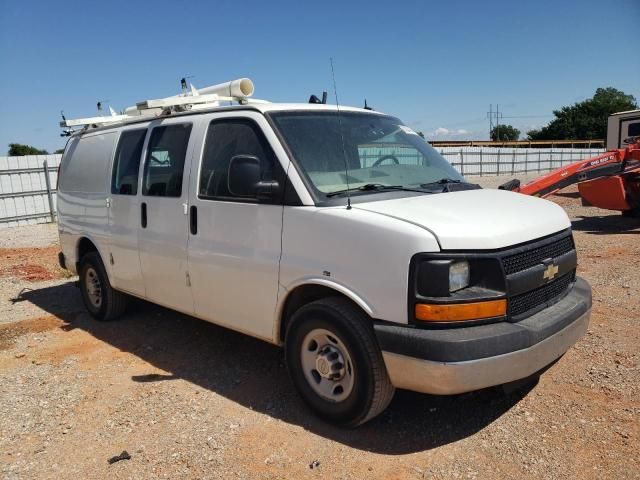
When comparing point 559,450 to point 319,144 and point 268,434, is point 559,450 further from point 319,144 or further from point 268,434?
point 319,144

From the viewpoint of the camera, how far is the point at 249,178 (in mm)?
3543

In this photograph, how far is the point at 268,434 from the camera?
3480 millimetres

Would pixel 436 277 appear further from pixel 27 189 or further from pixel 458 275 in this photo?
pixel 27 189

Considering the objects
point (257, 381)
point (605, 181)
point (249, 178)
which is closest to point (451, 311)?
point (249, 178)

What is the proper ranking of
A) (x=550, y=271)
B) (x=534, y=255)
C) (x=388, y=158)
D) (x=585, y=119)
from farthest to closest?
1. (x=585, y=119)
2. (x=388, y=158)
3. (x=550, y=271)
4. (x=534, y=255)

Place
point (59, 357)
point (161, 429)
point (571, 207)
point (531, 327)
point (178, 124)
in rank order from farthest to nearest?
1. point (571, 207)
2. point (59, 357)
3. point (178, 124)
4. point (161, 429)
5. point (531, 327)

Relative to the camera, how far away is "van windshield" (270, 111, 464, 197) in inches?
145

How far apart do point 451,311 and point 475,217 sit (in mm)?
618

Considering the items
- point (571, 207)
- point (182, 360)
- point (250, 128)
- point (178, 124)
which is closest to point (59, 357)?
point (182, 360)

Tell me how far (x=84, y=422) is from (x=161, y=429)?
63cm

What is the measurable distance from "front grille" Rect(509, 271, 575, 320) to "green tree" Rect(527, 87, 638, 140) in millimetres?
74739

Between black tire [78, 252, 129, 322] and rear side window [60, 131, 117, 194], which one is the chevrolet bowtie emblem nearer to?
rear side window [60, 131, 117, 194]

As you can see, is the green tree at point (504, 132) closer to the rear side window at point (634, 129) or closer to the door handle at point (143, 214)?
the rear side window at point (634, 129)

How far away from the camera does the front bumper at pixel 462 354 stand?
9.46 feet
